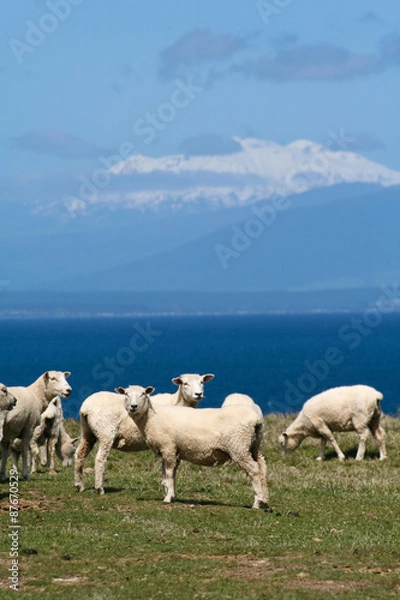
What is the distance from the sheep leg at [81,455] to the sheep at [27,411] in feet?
4.83

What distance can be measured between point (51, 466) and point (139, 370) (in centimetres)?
11682

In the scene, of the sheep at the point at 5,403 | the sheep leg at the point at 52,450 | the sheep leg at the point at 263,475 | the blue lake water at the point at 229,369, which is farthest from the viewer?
the blue lake water at the point at 229,369

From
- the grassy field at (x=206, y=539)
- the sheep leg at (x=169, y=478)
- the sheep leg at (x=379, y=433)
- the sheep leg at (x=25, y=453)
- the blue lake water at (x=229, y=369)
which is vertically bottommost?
the grassy field at (x=206, y=539)

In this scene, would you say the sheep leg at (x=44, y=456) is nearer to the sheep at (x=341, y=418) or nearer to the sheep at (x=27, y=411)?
the sheep at (x=27, y=411)

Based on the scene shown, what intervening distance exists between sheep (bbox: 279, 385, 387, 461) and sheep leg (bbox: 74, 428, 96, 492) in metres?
8.79

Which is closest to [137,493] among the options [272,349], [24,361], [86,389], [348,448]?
[348,448]

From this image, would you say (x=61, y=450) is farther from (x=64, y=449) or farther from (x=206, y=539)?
(x=206, y=539)

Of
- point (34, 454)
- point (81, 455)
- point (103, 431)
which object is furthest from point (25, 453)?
point (34, 454)

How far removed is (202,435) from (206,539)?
2735 mm

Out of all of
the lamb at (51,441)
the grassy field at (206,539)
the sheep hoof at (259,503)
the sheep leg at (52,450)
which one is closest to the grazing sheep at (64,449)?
the lamb at (51,441)

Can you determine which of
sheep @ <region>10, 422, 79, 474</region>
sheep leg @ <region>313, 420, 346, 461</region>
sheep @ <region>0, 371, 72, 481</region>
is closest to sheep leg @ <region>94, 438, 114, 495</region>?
sheep @ <region>0, 371, 72, 481</region>

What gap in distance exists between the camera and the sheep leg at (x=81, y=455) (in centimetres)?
1952

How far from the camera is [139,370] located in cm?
14062

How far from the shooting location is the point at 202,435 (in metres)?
18.0
